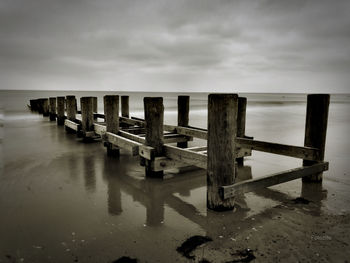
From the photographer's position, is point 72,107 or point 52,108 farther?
point 52,108

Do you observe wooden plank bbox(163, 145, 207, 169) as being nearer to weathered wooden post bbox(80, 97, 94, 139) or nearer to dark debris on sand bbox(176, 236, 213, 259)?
dark debris on sand bbox(176, 236, 213, 259)

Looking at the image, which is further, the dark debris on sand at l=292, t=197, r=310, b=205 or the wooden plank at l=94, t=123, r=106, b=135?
the wooden plank at l=94, t=123, r=106, b=135

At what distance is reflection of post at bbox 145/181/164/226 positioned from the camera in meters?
3.51

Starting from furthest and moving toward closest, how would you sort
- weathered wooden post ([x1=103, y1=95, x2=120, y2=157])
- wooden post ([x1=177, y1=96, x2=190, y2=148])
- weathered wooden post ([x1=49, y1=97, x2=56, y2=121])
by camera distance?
weathered wooden post ([x1=49, y1=97, x2=56, y2=121]) < wooden post ([x1=177, y1=96, x2=190, y2=148]) < weathered wooden post ([x1=103, y1=95, x2=120, y2=157])

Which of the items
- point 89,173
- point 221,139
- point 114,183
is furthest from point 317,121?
point 89,173

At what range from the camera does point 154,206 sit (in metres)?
3.98

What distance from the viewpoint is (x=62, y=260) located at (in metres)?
2.62

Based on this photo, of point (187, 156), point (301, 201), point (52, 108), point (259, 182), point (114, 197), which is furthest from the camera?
point (52, 108)

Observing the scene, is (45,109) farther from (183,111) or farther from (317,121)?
(317,121)

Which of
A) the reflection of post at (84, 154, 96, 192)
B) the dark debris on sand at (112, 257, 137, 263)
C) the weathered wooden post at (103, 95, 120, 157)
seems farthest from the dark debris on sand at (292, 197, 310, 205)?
the weathered wooden post at (103, 95, 120, 157)

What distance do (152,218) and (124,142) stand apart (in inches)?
97.2

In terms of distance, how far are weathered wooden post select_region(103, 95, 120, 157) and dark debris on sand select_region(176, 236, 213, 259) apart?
14.5 feet

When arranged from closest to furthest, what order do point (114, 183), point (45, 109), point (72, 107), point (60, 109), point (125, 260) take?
point (125, 260) → point (114, 183) → point (72, 107) → point (60, 109) → point (45, 109)

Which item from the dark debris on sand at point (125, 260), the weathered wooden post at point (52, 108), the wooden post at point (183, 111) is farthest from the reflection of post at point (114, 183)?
the weathered wooden post at point (52, 108)
